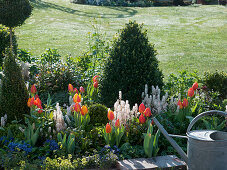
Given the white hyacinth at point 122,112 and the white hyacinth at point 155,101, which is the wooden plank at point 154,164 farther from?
the white hyacinth at point 155,101

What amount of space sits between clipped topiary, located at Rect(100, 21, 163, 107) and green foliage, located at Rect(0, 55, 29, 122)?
1.25 metres

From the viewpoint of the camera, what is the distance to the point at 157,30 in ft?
50.3

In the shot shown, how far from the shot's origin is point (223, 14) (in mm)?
19312

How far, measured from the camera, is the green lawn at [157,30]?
10539 millimetres

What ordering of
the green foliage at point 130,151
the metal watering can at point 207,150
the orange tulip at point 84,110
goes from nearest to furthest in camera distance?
the metal watering can at point 207,150 < the green foliage at point 130,151 < the orange tulip at point 84,110

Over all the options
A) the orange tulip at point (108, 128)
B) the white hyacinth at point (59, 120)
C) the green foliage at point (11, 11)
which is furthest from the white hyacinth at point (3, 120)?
the green foliage at point (11, 11)

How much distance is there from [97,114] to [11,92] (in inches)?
46.5

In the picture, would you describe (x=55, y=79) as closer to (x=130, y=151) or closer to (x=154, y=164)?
(x=130, y=151)

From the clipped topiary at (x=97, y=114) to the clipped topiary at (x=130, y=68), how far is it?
0.45 metres

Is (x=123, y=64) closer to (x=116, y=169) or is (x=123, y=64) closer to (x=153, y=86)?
(x=153, y=86)

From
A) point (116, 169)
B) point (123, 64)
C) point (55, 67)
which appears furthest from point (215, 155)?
point (55, 67)

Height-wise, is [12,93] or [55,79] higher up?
[12,93]

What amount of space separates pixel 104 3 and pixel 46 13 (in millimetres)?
5275

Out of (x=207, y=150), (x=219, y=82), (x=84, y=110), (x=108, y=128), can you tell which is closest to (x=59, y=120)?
(x=84, y=110)
